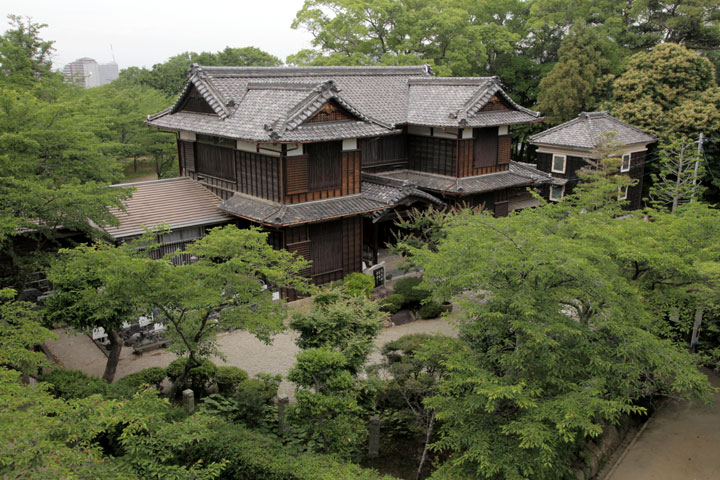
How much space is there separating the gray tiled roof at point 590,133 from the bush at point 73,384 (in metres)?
29.6

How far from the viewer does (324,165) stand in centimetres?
2222

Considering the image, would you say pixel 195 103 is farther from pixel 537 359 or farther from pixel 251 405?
pixel 537 359

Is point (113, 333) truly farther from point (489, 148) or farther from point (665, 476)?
point (489, 148)

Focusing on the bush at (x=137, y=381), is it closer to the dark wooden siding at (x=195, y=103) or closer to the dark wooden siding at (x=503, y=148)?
the dark wooden siding at (x=195, y=103)

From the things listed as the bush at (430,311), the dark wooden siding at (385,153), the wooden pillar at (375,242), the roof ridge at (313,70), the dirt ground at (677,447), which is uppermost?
the roof ridge at (313,70)

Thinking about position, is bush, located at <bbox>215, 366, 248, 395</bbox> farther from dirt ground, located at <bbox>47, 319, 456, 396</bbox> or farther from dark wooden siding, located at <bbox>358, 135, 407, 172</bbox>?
dark wooden siding, located at <bbox>358, 135, 407, 172</bbox>

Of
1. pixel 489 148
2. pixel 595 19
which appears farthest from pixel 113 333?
pixel 595 19

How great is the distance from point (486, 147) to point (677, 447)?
17151mm

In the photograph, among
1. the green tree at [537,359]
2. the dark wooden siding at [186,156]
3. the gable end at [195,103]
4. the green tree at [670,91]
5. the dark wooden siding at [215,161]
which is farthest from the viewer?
the green tree at [670,91]

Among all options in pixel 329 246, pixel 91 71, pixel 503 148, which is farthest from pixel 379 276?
pixel 91 71

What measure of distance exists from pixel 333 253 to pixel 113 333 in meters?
10.5

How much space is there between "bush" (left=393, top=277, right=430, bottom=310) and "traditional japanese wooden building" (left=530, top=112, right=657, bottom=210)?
16.0 meters

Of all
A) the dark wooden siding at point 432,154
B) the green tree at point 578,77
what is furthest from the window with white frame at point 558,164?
the dark wooden siding at point 432,154

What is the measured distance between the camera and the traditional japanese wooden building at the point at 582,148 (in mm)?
Result: 33594
